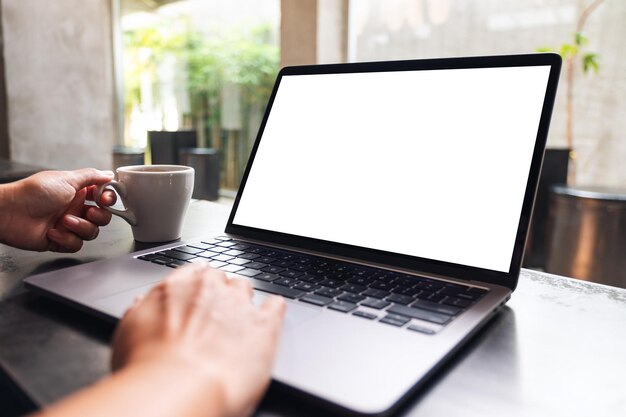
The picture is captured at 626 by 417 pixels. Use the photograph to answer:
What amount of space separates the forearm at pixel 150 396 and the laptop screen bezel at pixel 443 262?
334mm

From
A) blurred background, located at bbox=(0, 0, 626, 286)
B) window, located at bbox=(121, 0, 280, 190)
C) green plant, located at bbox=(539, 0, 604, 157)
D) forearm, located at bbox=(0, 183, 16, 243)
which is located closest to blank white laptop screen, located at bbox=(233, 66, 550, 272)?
forearm, located at bbox=(0, 183, 16, 243)

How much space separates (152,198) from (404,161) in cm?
36

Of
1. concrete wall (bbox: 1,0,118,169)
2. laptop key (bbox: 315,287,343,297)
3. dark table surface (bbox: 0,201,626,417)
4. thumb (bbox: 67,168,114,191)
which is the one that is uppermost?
concrete wall (bbox: 1,0,118,169)

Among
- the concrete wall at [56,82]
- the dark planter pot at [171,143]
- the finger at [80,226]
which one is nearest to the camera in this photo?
the finger at [80,226]

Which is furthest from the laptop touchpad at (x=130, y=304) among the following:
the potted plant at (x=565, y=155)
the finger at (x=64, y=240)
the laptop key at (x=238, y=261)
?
the potted plant at (x=565, y=155)

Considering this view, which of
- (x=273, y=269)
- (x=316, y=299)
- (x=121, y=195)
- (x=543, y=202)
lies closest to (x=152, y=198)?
(x=121, y=195)

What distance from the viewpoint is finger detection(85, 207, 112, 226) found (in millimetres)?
765

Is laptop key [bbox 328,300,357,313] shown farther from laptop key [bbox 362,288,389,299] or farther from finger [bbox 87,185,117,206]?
finger [bbox 87,185,117,206]

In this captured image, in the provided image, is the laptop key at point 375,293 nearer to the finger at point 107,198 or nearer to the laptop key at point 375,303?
the laptop key at point 375,303

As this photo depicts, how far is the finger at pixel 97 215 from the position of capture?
765mm

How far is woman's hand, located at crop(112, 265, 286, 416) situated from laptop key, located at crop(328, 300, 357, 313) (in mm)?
78

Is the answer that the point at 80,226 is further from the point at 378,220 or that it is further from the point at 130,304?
the point at 378,220

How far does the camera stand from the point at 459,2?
2.97 meters

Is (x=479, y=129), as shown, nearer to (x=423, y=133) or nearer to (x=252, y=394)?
(x=423, y=133)
